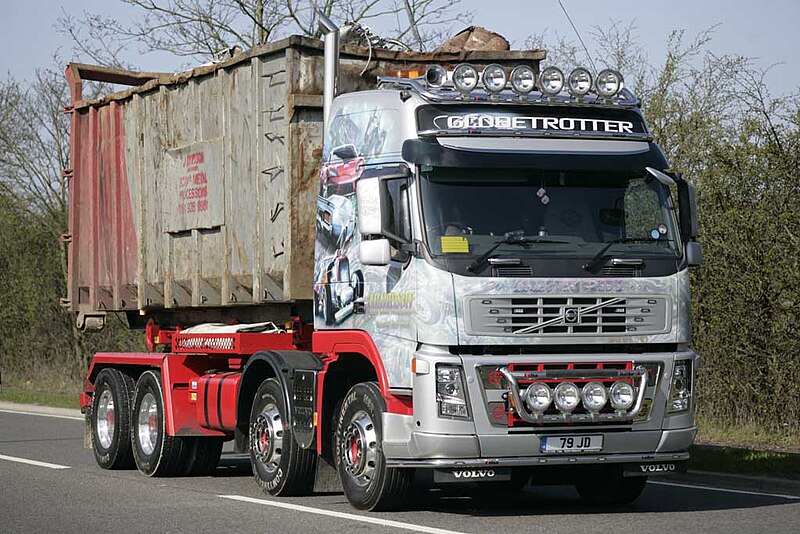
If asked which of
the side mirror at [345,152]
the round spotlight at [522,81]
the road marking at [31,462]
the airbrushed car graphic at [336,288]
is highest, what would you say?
the round spotlight at [522,81]

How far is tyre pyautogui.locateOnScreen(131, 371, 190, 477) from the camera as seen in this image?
13.7m

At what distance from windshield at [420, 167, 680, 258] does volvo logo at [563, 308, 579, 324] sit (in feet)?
Result: 1.33

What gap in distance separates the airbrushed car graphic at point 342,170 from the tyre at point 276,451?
180 cm

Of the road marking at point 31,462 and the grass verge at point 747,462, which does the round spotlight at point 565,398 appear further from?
the road marking at point 31,462

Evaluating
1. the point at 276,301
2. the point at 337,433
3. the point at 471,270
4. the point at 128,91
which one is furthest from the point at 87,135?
the point at 471,270

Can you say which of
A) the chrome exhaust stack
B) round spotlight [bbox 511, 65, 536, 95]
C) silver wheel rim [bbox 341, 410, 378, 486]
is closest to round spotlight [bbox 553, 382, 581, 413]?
silver wheel rim [bbox 341, 410, 378, 486]

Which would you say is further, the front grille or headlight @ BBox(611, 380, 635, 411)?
headlight @ BBox(611, 380, 635, 411)

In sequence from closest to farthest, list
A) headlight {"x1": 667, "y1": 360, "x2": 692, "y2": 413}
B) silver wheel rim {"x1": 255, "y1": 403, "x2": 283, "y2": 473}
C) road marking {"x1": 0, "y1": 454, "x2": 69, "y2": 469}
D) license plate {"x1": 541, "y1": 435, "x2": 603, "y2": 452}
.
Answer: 1. license plate {"x1": 541, "y1": 435, "x2": 603, "y2": 452}
2. headlight {"x1": 667, "y1": 360, "x2": 692, "y2": 413}
3. silver wheel rim {"x1": 255, "y1": 403, "x2": 283, "y2": 473}
4. road marking {"x1": 0, "y1": 454, "x2": 69, "y2": 469}

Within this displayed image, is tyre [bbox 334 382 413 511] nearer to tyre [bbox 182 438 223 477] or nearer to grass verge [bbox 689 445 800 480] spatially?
tyre [bbox 182 438 223 477]

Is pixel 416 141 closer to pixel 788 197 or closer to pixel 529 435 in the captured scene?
pixel 529 435

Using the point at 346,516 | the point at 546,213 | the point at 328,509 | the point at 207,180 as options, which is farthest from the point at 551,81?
the point at 207,180

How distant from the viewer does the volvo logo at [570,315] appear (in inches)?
377

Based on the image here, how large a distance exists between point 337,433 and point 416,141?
245 cm

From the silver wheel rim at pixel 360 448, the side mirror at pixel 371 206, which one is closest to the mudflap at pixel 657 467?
the silver wheel rim at pixel 360 448
